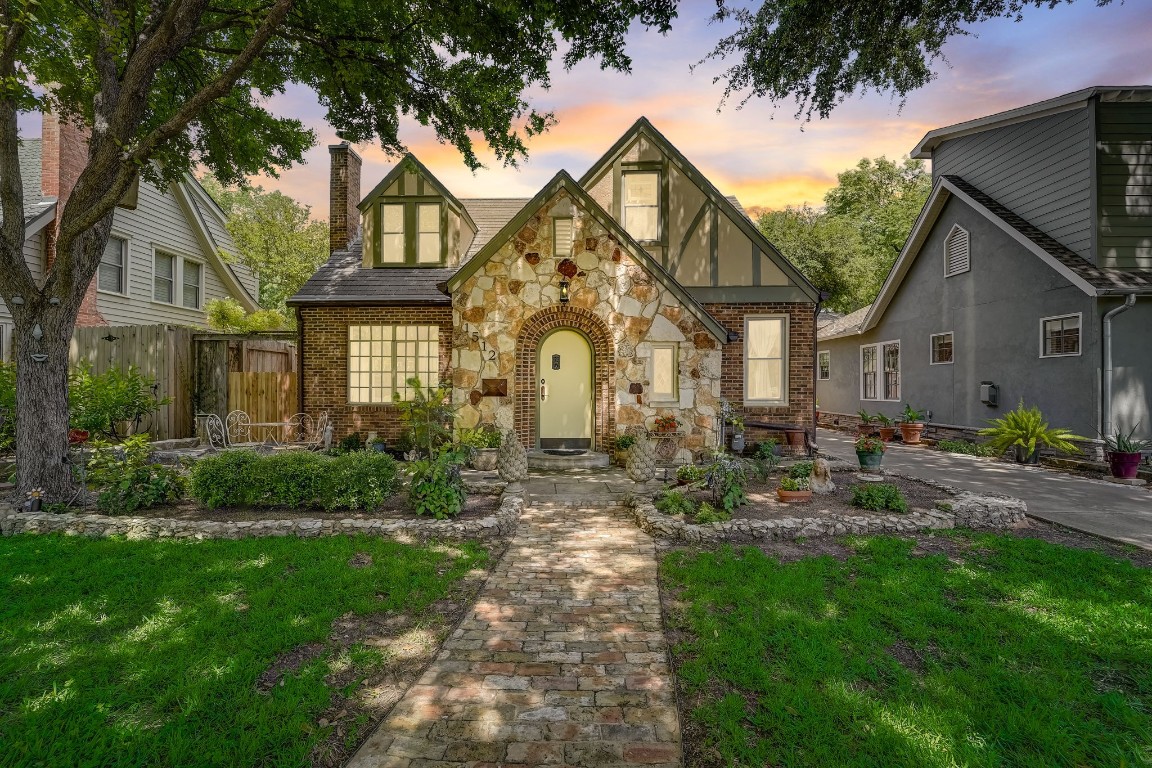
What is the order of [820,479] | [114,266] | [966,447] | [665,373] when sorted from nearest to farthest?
[820,479] < [665,373] < [966,447] < [114,266]

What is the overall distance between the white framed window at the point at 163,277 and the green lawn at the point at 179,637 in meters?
12.3

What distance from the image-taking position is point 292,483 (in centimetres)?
669

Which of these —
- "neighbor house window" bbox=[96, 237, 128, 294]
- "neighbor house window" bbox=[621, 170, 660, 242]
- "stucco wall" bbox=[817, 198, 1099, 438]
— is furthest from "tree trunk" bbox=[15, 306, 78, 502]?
"stucco wall" bbox=[817, 198, 1099, 438]

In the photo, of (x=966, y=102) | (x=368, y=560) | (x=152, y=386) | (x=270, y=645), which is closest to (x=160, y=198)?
(x=152, y=386)

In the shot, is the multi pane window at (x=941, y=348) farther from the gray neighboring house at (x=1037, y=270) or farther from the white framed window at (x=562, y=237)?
the white framed window at (x=562, y=237)

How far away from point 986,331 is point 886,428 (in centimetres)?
360

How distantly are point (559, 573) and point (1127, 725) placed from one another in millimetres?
3830

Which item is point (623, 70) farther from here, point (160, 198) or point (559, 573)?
point (160, 198)

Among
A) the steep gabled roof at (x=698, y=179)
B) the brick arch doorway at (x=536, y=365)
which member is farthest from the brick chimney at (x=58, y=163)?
the steep gabled roof at (x=698, y=179)

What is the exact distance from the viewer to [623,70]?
8141 millimetres

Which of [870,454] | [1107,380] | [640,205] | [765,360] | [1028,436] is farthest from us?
[640,205]

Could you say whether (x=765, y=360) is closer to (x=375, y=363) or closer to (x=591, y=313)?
(x=591, y=313)

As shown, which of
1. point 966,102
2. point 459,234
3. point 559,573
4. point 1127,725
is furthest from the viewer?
point 966,102

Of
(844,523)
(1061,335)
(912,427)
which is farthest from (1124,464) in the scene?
(844,523)
